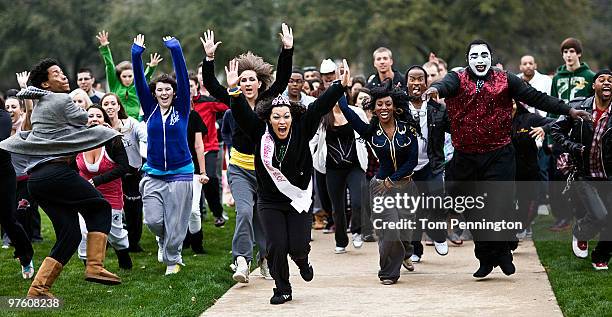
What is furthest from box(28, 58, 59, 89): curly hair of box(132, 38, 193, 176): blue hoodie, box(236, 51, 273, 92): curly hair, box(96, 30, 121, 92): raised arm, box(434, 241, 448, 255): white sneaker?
box(434, 241, 448, 255): white sneaker

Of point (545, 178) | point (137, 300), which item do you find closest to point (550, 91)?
point (545, 178)

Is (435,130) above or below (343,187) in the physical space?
above

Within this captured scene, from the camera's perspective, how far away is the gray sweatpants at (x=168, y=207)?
1034 centimetres

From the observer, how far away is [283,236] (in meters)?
8.79

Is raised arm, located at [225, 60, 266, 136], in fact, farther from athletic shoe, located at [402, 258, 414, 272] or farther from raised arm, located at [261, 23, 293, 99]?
athletic shoe, located at [402, 258, 414, 272]

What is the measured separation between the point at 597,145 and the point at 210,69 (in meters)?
3.79

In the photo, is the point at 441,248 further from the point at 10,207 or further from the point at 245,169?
the point at 10,207

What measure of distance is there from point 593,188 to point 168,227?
13.8ft

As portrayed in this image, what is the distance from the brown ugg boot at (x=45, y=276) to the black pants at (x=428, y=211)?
3974 millimetres

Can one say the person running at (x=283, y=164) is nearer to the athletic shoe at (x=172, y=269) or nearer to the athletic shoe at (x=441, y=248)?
the athletic shoe at (x=172, y=269)

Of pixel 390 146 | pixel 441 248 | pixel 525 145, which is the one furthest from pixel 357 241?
pixel 390 146

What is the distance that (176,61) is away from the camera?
9.88 m

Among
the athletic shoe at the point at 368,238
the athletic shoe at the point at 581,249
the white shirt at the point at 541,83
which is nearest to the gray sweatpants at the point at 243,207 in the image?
the athletic shoe at the point at 368,238

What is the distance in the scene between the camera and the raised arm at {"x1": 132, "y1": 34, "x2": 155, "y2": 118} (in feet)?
32.8
